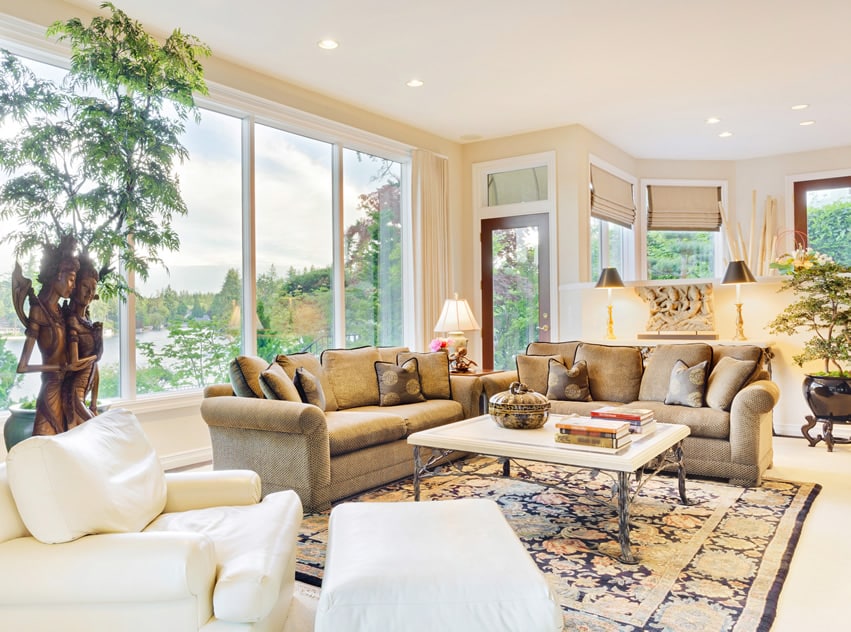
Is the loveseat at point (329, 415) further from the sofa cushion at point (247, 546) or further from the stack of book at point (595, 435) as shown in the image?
the stack of book at point (595, 435)

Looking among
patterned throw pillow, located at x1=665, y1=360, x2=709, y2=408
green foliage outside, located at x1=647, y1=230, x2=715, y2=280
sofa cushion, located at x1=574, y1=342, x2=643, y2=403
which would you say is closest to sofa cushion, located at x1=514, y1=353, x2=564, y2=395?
sofa cushion, located at x1=574, y1=342, x2=643, y2=403

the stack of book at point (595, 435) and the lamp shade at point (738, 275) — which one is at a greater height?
the lamp shade at point (738, 275)

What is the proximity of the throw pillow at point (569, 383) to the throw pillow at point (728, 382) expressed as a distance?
829mm

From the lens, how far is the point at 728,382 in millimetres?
4016

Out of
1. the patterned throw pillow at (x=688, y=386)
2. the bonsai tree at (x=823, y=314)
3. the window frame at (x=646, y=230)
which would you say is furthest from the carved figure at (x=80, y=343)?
the window frame at (x=646, y=230)

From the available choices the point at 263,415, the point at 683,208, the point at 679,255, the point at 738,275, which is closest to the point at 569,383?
the point at 738,275

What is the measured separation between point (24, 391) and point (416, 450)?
228cm

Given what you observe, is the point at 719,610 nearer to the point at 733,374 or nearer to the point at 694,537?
the point at 694,537

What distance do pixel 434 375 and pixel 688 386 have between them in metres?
1.71

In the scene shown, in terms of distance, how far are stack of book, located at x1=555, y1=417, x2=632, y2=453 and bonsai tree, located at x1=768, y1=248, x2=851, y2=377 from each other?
106 inches

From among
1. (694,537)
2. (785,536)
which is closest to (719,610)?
(694,537)

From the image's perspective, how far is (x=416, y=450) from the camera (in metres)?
3.40

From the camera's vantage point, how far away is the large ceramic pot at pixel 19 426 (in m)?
3.04

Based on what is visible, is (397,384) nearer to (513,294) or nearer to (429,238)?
(429,238)
